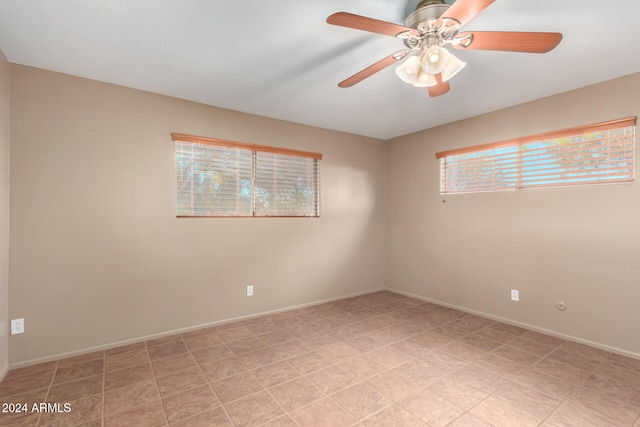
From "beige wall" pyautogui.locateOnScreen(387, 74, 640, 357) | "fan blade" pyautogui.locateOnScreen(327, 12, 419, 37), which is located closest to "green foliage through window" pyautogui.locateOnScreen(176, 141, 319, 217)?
"beige wall" pyautogui.locateOnScreen(387, 74, 640, 357)

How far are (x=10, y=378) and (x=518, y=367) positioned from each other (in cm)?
390

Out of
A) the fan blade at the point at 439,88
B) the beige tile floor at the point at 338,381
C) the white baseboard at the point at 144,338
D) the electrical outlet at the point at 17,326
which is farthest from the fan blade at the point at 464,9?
the electrical outlet at the point at 17,326

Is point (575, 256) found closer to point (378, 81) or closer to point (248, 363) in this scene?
point (378, 81)

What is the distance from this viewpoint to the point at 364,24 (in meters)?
1.44

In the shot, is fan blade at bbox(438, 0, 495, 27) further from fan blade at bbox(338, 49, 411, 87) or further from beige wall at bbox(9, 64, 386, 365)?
beige wall at bbox(9, 64, 386, 365)

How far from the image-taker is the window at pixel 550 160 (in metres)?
2.60

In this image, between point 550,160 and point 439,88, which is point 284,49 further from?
point 550,160

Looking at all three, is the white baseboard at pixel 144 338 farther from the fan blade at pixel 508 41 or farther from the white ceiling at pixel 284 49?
the fan blade at pixel 508 41

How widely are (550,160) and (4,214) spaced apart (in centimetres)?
484

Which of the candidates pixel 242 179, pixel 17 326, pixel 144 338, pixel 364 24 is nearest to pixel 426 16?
pixel 364 24

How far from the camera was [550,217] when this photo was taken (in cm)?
299

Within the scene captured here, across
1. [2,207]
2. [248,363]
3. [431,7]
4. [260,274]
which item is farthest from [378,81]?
[2,207]

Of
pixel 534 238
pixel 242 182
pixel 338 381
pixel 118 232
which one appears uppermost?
pixel 242 182

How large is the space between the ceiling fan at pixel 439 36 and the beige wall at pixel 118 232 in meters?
2.25
